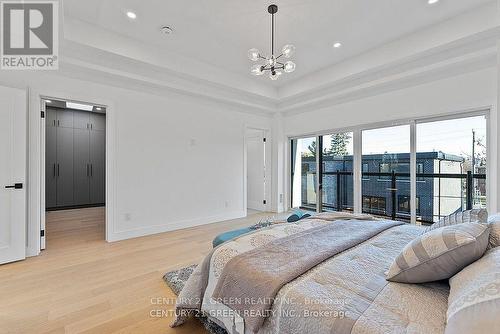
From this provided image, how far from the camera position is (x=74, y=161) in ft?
20.2

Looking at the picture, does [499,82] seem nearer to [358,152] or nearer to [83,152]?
[358,152]

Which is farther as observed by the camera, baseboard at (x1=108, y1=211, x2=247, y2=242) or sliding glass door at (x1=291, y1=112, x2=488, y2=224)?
baseboard at (x1=108, y1=211, x2=247, y2=242)

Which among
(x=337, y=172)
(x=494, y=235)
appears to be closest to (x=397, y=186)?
(x=337, y=172)

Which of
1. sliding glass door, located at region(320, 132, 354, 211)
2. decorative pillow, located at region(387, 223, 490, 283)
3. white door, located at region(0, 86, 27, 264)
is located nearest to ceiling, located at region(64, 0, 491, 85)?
white door, located at region(0, 86, 27, 264)

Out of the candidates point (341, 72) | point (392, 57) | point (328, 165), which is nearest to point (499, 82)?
point (392, 57)

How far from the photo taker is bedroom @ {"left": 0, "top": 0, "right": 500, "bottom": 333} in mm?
2588

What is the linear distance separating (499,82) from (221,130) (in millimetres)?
4277

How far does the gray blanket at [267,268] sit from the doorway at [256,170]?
444 cm

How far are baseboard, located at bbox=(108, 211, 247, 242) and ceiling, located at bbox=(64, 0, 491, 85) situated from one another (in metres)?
3.00

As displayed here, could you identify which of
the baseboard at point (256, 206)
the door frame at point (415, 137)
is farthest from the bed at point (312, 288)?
the baseboard at point (256, 206)

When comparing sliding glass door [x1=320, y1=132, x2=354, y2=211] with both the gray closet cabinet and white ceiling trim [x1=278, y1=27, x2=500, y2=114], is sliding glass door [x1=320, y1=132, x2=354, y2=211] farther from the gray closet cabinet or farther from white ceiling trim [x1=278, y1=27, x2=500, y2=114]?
the gray closet cabinet

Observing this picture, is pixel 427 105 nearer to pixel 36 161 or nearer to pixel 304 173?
pixel 304 173

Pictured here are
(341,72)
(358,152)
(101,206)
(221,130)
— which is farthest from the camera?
(101,206)

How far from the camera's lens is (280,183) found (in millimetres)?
5918
